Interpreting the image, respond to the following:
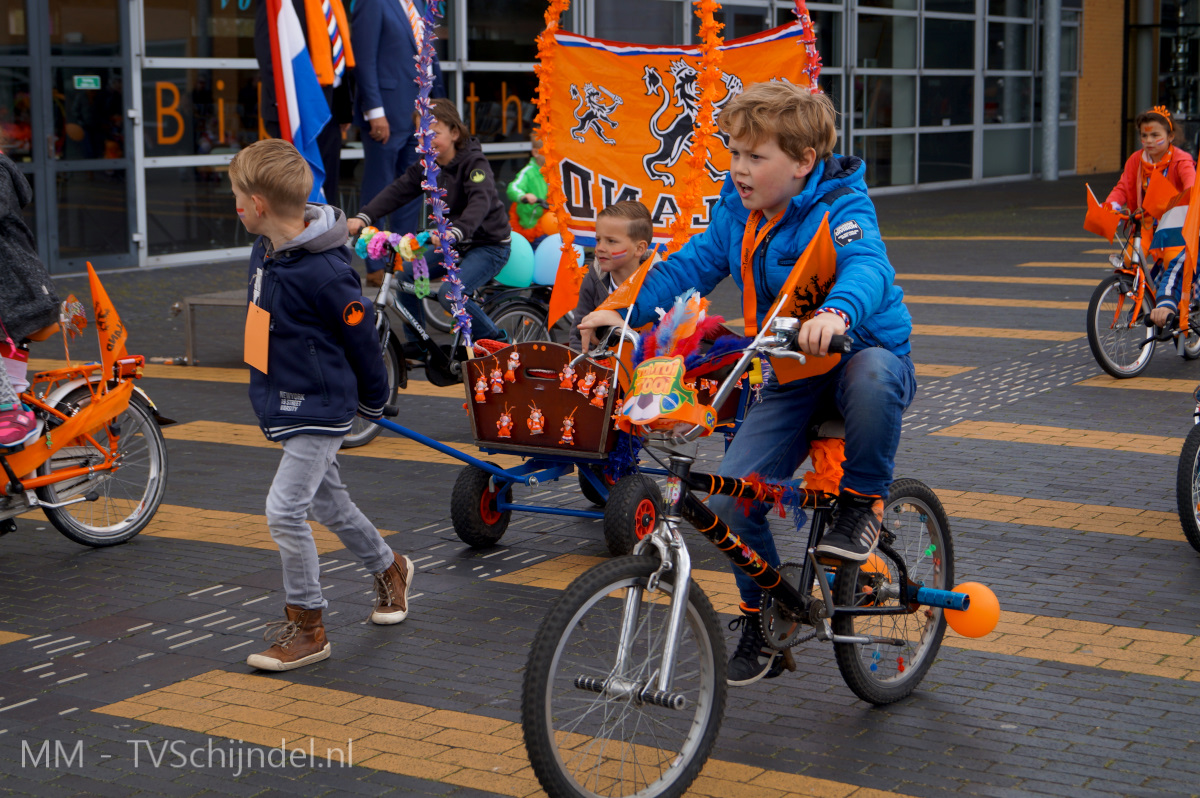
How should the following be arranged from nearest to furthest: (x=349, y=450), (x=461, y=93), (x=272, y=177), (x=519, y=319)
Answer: (x=272, y=177) → (x=349, y=450) → (x=519, y=319) → (x=461, y=93)

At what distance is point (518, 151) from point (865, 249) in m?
17.4

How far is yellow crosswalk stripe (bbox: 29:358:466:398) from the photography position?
9.91m

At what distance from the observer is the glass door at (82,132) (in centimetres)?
1487

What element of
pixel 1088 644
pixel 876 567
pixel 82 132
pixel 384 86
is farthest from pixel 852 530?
pixel 82 132

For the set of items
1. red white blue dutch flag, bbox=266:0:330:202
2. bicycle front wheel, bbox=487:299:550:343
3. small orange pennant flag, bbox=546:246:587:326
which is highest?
red white blue dutch flag, bbox=266:0:330:202

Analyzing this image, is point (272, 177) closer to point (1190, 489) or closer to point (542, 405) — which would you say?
point (542, 405)

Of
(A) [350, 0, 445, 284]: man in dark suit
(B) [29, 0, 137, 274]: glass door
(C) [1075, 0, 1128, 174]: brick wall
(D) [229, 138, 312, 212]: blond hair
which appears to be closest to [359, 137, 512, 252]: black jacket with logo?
(A) [350, 0, 445, 284]: man in dark suit

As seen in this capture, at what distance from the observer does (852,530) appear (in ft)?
12.8

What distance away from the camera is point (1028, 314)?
12.9 m

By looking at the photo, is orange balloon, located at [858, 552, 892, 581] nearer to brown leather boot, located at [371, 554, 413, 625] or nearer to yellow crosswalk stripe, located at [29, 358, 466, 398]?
brown leather boot, located at [371, 554, 413, 625]

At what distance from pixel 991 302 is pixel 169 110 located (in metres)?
9.36

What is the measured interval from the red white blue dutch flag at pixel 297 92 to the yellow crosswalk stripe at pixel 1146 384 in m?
5.45

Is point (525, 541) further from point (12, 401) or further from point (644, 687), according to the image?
point (644, 687)

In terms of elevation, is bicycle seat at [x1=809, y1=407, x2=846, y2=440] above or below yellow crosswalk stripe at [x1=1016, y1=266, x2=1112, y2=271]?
below
